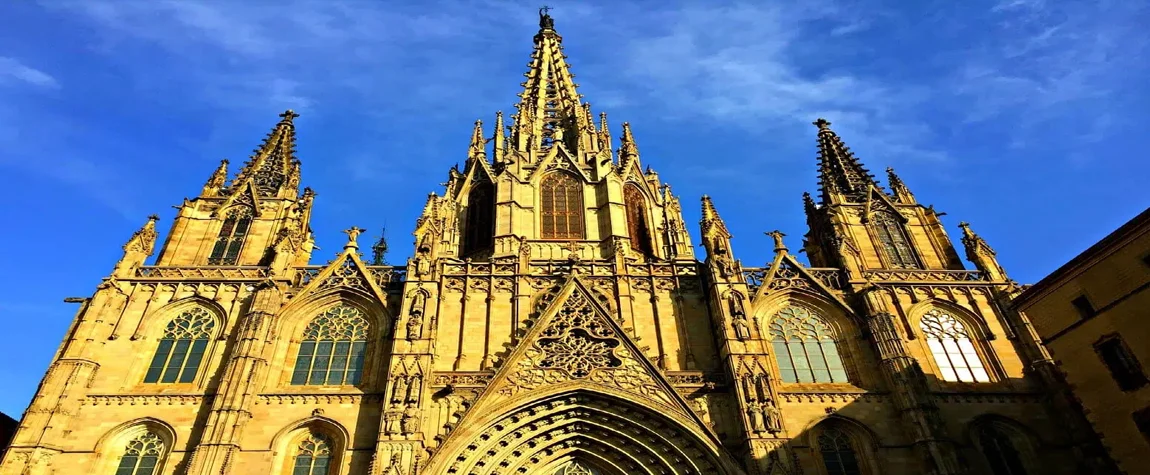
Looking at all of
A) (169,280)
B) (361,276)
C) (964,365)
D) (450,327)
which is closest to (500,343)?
(450,327)

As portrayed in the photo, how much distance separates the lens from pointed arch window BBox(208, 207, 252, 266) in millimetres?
26891

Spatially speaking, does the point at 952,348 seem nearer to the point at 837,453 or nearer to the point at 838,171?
the point at 837,453

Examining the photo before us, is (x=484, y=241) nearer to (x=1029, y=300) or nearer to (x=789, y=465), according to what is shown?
(x=789, y=465)

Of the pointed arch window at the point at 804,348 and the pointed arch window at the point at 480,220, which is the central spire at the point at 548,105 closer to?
the pointed arch window at the point at 480,220

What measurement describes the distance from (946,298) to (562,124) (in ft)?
67.3

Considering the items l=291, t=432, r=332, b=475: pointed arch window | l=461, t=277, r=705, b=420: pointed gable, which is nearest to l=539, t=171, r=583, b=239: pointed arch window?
l=461, t=277, r=705, b=420: pointed gable

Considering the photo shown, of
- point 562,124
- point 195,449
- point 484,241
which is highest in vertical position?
point 562,124

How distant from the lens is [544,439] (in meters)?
21.0

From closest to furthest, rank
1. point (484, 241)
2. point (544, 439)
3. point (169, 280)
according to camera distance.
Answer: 1. point (544, 439)
2. point (169, 280)
3. point (484, 241)

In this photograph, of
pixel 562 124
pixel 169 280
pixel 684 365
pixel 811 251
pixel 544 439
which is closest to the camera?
pixel 544 439

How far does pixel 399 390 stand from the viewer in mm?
20297

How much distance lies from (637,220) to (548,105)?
12.3 meters

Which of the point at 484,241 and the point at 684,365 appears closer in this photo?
the point at 684,365

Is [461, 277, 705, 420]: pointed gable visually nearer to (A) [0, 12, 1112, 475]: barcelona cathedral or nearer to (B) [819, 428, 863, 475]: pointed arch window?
(A) [0, 12, 1112, 475]: barcelona cathedral
